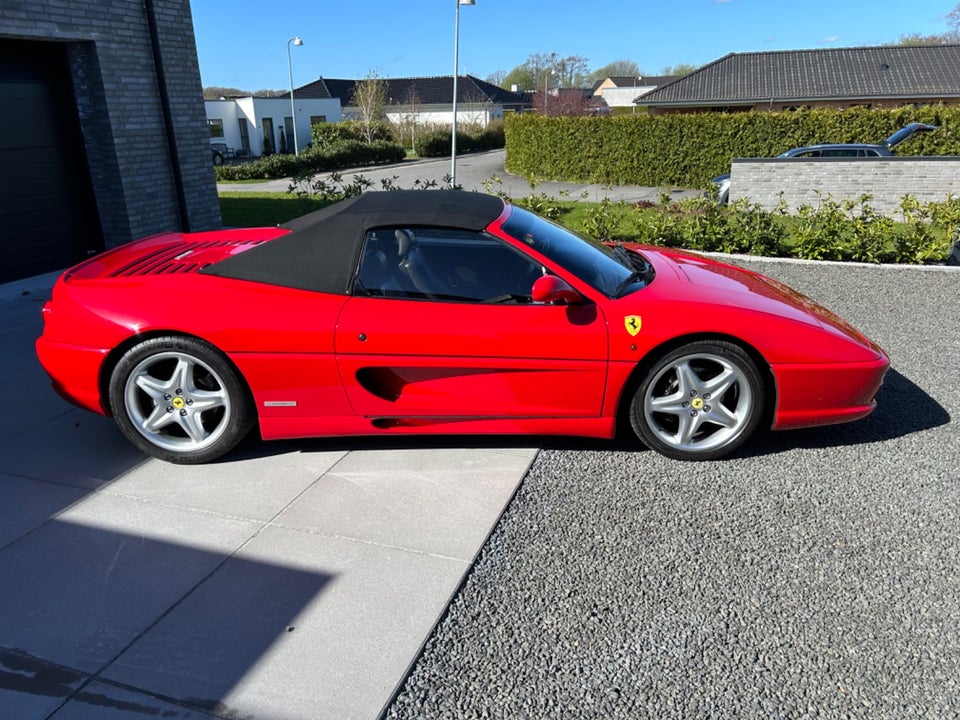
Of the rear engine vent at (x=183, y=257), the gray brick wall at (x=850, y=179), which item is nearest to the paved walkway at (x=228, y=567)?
the rear engine vent at (x=183, y=257)

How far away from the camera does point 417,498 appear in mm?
3492

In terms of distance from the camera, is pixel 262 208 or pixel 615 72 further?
pixel 615 72

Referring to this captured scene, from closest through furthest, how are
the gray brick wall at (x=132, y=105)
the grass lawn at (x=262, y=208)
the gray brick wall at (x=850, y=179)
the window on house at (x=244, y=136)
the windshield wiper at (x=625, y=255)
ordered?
the windshield wiper at (x=625, y=255), the gray brick wall at (x=132, y=105), the grass lawn at (x=262, y=208), the gray brick wall at (x=850, y=179), the window on house at (x=244, y=136)

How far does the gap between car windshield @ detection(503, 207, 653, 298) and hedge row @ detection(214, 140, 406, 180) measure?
19.9 meters

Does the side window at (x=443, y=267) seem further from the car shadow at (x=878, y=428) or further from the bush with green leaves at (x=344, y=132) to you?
the bush with green leaves at (x=344, y=132)

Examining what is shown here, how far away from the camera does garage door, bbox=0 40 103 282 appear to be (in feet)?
24.6

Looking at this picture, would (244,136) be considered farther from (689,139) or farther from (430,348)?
(430,348)

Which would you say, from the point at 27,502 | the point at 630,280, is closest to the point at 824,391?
the point at 630,280

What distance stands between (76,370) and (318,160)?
28008 millimetres

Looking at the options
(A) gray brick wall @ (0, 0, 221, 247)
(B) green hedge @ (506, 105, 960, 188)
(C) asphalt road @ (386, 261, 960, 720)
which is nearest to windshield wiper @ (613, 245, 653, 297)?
(C) asphalt road @ (386, 261, 960, 720)

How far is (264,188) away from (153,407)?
65.5ft

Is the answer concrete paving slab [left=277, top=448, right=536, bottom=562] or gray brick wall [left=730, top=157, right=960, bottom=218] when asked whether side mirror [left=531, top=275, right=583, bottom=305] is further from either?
gray brick wall [left=730, top=157, right=960, bottom=218]

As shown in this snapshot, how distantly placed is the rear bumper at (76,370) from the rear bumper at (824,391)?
3546 mm

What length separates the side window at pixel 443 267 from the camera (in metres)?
3.70
